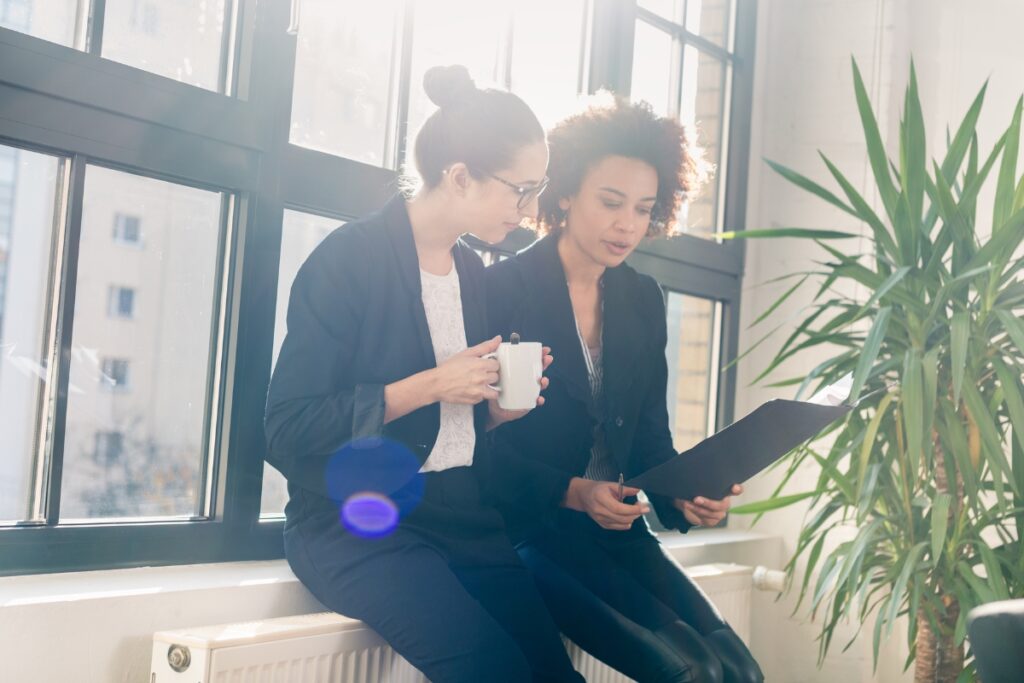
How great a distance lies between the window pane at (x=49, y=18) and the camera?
201 centimetres

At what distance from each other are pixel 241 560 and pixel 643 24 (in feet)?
6.88

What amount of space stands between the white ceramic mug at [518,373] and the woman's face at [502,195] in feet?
0.88

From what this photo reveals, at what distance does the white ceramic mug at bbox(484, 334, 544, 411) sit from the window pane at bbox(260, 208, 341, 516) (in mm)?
666

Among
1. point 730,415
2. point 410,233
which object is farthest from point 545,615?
point 730,415

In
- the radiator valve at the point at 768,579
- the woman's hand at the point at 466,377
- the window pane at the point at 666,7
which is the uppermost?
the window pane at the point at 666,7

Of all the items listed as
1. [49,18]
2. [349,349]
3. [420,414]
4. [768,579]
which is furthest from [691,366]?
[49,18]

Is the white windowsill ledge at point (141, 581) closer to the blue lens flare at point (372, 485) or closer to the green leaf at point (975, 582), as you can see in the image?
the blue lens flare at point (372, 485)

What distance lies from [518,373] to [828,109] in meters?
2.30

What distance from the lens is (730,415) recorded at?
3914 mm

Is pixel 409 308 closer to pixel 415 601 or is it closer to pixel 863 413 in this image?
pixel 415 601

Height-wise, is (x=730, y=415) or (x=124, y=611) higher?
(x=730, y=415)

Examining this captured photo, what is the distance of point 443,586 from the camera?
189cm

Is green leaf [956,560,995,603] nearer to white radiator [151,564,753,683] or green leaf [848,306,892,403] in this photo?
green leaf [848,306,892,403]

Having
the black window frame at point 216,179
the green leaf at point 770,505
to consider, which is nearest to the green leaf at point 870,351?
the green leaf at point 770,505
